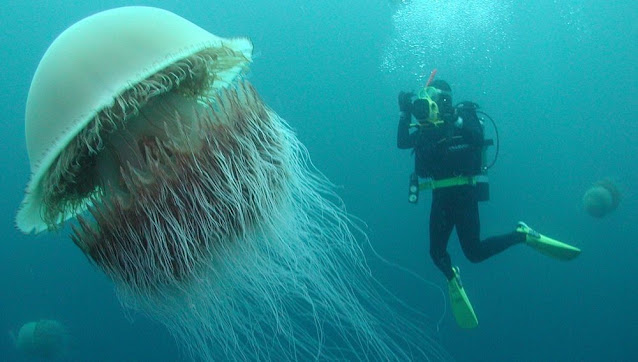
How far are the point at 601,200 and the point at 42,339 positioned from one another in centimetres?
1859

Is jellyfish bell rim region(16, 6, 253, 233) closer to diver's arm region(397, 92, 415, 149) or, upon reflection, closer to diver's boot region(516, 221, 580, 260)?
diver's arm region(397, 92, 415, 149)

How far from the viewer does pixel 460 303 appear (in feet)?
24.3

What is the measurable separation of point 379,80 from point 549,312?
1682 centimetres

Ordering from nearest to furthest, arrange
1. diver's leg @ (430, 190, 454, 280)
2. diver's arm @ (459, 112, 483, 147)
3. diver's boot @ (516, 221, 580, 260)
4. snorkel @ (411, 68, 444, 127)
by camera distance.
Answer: snorkel @ (411, 68, 444, 127)
diver's arm @ (459, 112, 483, 147)
diver's leg @ (430, 190, 454, 280)
diver's boot @ (516, 221, 580, 260)

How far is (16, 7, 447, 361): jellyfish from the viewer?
2.20 metres

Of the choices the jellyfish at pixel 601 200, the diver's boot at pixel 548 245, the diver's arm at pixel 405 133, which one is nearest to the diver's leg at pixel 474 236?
the diver's boot at pixel 548 245

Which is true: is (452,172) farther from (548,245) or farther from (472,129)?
(548,245)

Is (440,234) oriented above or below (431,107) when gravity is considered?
below

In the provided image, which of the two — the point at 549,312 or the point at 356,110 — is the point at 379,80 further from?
the point at 549,312

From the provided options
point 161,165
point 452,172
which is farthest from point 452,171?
point 161,165

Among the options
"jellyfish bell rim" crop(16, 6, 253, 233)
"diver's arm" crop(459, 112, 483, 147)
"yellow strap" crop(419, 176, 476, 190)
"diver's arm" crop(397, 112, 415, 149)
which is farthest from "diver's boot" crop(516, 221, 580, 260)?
"jellyfish bell rim" crop(16, 6, 253, 233)

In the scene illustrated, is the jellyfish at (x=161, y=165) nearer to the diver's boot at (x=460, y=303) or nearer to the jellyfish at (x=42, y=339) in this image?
the diver's boot at (x=460, y=303)

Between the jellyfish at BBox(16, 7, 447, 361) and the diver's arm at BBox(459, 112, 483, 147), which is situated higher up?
the jellyfish at BBox(16, 7, 447, 361)

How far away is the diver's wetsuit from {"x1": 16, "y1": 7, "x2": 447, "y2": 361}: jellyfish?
405cm
